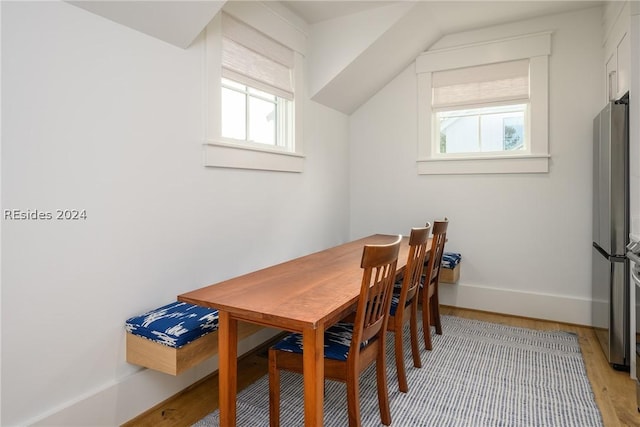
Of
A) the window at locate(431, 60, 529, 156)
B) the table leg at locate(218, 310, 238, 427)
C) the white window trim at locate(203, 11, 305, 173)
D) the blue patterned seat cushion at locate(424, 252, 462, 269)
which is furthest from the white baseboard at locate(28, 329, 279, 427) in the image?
the window at locate(431, 60, 529, 156)

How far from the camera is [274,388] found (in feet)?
5.70

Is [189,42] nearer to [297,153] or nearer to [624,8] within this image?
[297,153]

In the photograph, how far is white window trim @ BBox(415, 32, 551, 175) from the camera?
10.7 ft

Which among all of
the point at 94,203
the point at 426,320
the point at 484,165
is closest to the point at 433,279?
the point at 426,320

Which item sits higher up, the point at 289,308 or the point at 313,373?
the point at 289,308

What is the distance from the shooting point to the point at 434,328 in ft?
10.4

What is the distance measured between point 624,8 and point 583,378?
7.60 ft

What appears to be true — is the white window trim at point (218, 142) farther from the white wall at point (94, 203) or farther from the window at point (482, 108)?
the window at point (482, 108)

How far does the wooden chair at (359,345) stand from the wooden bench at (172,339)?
1.09 ft

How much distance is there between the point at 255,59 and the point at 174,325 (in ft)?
6.07

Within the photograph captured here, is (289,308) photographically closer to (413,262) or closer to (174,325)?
(174,325)

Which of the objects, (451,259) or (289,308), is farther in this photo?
(451,259)

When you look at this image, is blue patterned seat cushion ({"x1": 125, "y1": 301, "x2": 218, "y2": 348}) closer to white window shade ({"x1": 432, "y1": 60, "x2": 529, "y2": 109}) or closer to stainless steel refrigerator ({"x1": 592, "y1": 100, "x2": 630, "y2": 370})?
stainless steel refrigerator ({"x1": 592, "y1": 100, "x2": 630, "y2": 370})

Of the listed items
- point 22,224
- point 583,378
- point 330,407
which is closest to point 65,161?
point 22,224
